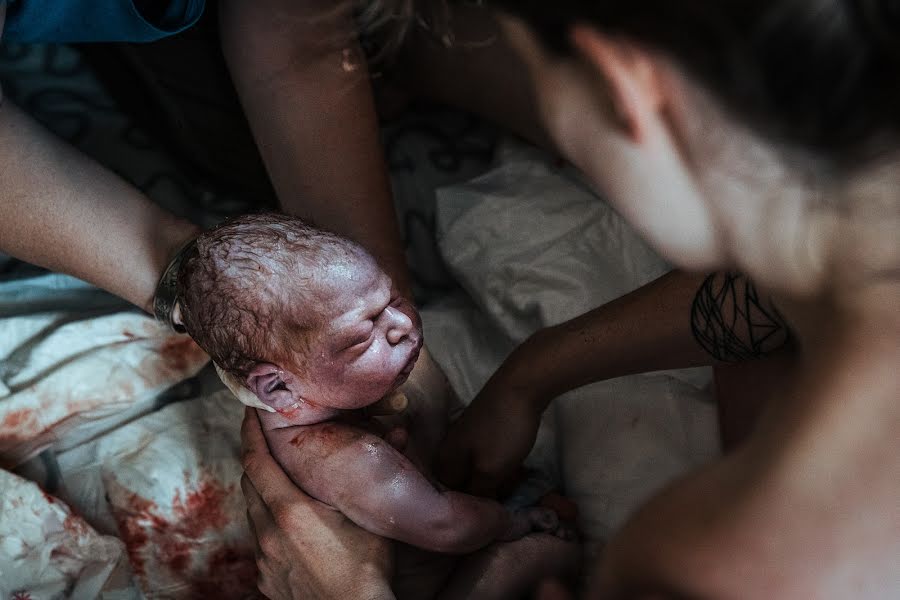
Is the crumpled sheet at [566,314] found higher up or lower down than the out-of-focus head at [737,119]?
lower down

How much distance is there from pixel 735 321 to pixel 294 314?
55 cm

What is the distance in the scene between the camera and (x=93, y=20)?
1429 millimetres

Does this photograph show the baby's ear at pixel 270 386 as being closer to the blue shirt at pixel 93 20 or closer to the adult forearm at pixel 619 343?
the adult forearm at pixel 619 343

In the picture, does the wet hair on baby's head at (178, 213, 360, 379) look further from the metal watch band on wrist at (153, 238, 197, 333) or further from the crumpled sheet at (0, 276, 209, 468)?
the crumpled sheet at (0, 276, 209, 468)

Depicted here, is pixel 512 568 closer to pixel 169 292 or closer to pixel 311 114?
pixel 169 292

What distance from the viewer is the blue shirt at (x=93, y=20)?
4.58 feet

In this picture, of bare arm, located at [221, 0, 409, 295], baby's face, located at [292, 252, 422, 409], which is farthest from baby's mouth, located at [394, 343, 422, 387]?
bare arm, located at [221, 0, 409, 295]

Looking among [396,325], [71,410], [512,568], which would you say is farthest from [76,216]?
[512,568]

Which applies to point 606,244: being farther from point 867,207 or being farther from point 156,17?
point 867,207

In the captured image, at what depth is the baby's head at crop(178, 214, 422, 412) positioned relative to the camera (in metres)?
1.17

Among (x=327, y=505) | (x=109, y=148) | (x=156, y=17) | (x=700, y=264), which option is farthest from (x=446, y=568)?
(x=109, y=148)

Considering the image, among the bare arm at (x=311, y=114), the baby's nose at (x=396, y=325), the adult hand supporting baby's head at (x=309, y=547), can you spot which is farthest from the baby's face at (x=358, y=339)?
the bare arm at (x=311, y=114)

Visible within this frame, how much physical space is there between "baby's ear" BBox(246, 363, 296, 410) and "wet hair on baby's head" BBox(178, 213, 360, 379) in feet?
0.04

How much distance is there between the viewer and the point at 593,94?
29.2 inches
